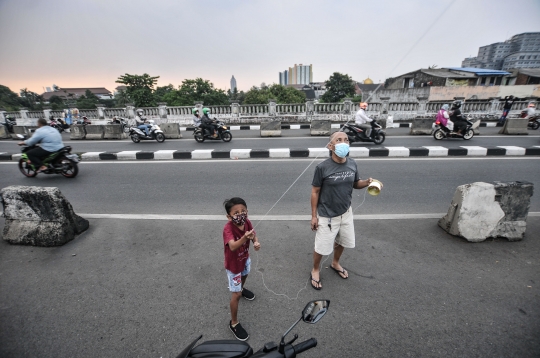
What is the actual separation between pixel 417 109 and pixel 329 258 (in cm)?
1640

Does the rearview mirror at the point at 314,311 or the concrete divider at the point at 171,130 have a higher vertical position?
the concrete divider at the point at 171,130

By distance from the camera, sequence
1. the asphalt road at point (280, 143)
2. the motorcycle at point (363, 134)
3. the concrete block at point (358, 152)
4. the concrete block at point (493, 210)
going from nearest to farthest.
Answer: the concrete block at point (493, 210), the concrete block at point (358, 152), the motorcycle at point (363, 134), the asphalt road at point (280, 143)

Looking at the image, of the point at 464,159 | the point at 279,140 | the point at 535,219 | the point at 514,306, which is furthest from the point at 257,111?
A: the point at 514,306

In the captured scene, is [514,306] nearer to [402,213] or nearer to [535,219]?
[402,213]

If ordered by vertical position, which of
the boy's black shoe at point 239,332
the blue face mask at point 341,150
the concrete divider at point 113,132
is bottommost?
the boy's black shoe at point 239,332

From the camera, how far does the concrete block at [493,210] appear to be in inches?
129

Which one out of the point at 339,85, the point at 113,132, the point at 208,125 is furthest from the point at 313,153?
the point at 339,85

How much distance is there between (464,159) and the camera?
7.31m

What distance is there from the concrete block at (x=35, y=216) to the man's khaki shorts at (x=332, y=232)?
343 centimetres

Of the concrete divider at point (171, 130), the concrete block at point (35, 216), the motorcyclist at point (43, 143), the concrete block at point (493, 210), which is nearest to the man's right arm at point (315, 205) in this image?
the concrete block at point (493, 210)

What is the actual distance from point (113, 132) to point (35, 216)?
32.7ft

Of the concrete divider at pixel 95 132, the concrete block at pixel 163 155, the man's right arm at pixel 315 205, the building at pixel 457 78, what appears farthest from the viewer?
the building at pixel 457 78

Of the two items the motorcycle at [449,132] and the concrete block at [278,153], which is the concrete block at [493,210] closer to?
the concrete block at [278,153]

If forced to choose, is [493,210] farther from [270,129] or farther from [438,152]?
[270,129]
